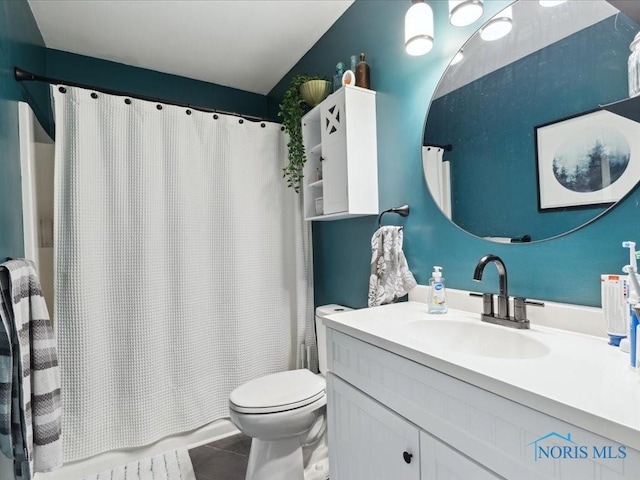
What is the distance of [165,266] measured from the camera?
183 cm

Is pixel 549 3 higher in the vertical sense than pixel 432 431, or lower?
higher

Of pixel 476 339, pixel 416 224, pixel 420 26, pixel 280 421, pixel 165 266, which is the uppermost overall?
pixel 420 26

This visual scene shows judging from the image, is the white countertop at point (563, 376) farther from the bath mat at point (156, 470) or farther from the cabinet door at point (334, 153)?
the bath mat at point (156, 470)

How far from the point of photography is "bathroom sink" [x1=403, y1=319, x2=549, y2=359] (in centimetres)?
89

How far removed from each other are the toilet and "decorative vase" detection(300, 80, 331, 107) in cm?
119

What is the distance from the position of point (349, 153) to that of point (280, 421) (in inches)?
47.8

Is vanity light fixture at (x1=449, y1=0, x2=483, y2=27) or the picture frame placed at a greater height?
vanity light fixture at (x1=449, y1=0, x2=483, y2=27)

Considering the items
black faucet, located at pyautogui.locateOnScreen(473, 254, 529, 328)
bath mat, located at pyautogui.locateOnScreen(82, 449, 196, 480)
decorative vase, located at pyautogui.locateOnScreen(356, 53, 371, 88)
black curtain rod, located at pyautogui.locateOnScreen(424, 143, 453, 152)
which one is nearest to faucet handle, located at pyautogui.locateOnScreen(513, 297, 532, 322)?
black faucet, located at pyautogui.locateOnScreen(473, 254, 529, 328)

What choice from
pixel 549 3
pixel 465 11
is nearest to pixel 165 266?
pixel 465 11

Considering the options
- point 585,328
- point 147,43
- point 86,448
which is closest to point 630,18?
point 585,328

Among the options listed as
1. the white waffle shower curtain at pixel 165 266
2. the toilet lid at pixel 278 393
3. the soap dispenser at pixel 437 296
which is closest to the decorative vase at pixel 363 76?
the white waffle shower curtain at pixel 165 266

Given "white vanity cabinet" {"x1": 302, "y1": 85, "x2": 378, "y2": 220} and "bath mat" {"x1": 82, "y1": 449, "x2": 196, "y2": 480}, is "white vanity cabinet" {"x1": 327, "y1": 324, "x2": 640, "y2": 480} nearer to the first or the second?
"white vanity cabinet" {"x1": 302, "y1": 85, "x2": 378, "y2": 220}

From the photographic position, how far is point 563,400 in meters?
0.52

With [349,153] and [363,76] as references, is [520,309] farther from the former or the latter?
[363,76]
